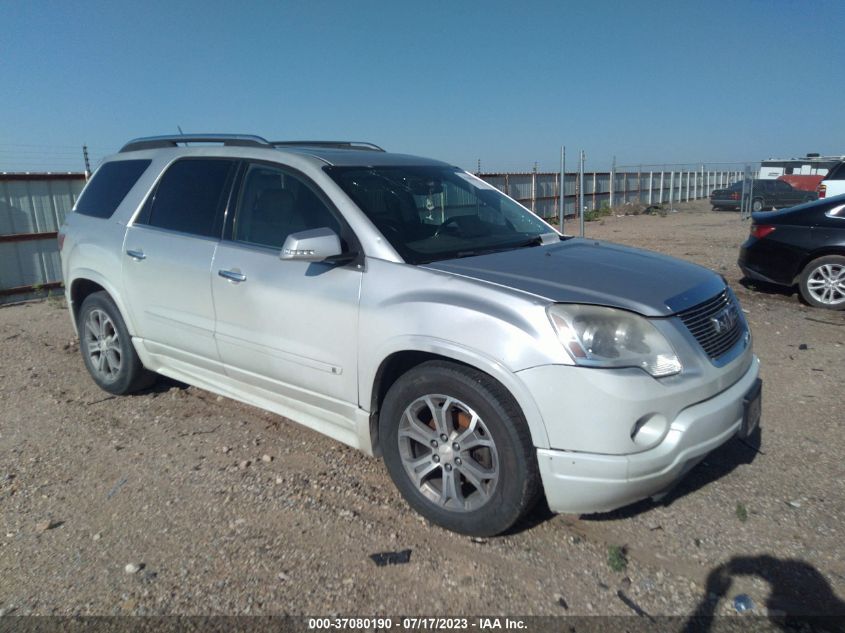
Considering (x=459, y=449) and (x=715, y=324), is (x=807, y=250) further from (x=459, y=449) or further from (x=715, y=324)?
(x=459, y=449)

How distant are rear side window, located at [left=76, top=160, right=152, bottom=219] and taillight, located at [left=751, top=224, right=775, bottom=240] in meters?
6.92

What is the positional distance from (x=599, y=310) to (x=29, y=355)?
5877mm

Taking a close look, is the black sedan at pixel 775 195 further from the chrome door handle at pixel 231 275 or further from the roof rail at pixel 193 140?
the chrome door handle at pixel 231 275

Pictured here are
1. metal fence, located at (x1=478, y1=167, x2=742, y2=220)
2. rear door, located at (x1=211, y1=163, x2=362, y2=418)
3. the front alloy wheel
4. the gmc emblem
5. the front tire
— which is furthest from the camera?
metal fence, located at (x1=478, y1=167, x2=742, y2=220)

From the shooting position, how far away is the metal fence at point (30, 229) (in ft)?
31.6

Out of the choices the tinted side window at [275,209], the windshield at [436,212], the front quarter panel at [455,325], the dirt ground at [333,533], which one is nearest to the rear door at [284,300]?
the tinted side window at [275,209]

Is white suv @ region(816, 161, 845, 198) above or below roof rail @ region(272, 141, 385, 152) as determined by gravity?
below

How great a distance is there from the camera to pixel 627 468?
2.68m

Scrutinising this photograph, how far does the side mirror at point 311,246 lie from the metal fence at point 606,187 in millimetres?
13659

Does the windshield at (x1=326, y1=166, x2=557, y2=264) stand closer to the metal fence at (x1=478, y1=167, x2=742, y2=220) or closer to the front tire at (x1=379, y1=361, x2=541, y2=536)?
the front tire at (x1=379, y1=361, x2=541, y2=536)

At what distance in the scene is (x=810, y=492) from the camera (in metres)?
3.51

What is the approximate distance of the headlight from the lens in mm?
2709

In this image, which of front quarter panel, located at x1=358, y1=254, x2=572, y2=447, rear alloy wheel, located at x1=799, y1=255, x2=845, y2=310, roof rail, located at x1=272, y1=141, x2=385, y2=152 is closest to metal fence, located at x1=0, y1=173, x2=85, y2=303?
roof rail, located at x1=272, y1=141, x2=385, y2=152

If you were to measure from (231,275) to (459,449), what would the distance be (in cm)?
175
